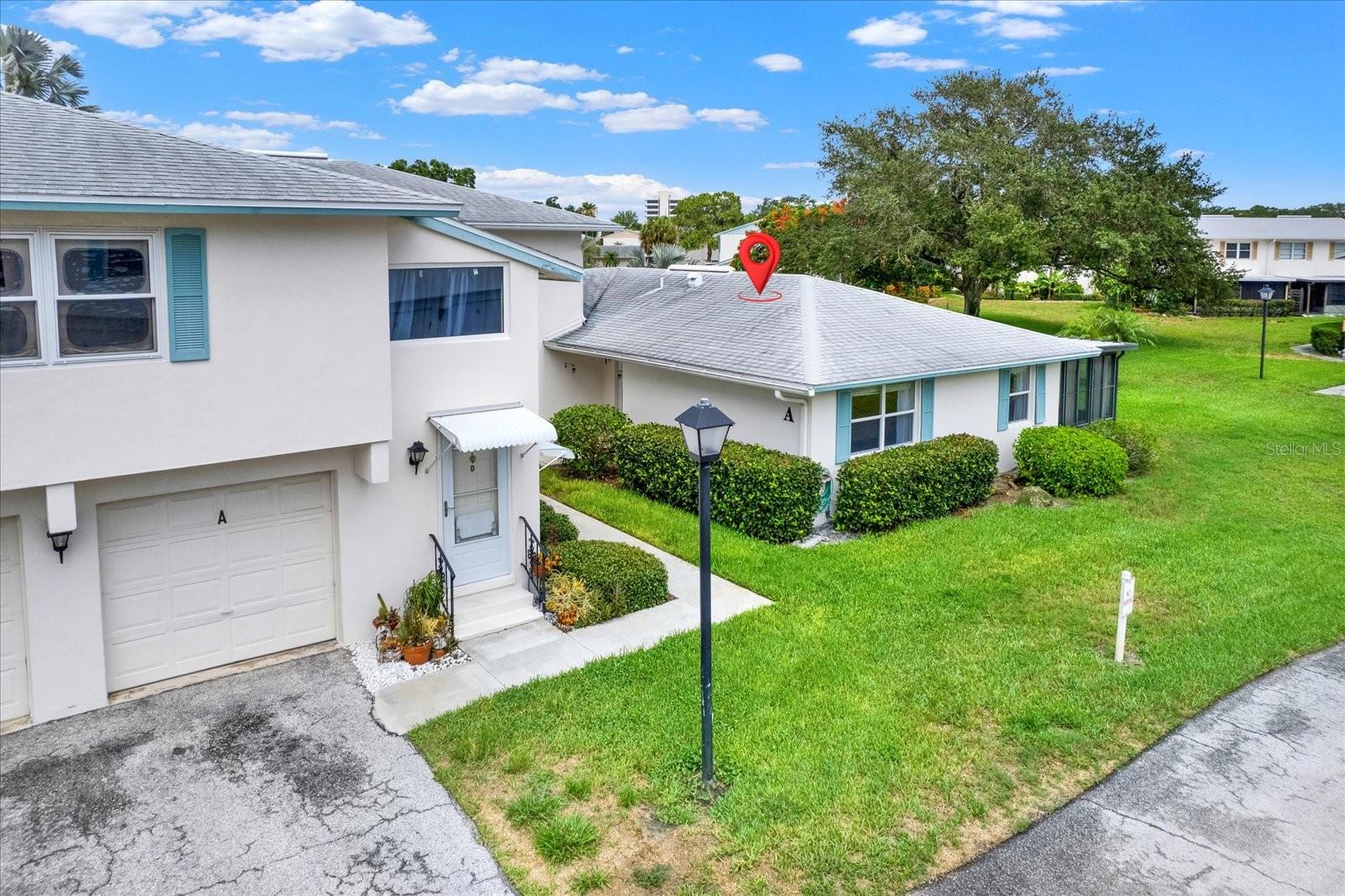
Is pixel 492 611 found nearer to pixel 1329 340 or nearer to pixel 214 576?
pixel 214 576

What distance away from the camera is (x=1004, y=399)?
18500 millimetres

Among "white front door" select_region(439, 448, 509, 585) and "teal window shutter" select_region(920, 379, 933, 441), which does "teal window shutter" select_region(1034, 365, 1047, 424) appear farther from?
"white front door" select_region(439, 448, 509, 585)

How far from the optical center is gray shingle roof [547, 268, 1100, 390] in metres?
15.7

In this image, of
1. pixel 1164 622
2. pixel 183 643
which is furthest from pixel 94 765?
pixel 1164 622

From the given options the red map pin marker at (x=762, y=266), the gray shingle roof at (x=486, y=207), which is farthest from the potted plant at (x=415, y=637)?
the gray shingle roof at (x=486, y=207)

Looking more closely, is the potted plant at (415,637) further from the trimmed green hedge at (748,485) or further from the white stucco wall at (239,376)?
the trimmed green hedge at (748,485)

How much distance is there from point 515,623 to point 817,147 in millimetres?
35317

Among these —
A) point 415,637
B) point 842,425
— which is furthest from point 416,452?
point 842,425

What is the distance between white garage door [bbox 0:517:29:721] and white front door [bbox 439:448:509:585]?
448cm

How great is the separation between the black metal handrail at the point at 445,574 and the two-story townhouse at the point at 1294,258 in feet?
184

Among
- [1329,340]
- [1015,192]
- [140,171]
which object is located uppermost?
[1015,192]

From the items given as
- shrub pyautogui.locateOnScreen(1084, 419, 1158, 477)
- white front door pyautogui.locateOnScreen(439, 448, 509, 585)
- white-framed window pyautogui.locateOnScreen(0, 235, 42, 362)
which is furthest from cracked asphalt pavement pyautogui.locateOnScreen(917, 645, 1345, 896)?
shrub pyautogui.locateOnScreen(1084, 419, 1158, 477)

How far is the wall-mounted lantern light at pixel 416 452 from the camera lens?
10.8 m

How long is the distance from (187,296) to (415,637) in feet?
14.6
